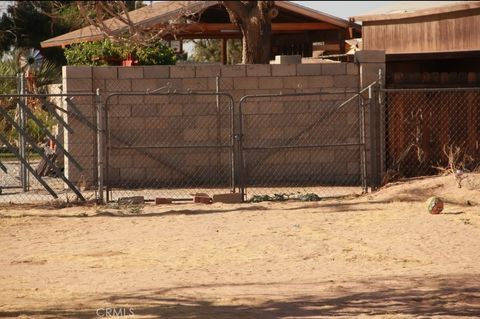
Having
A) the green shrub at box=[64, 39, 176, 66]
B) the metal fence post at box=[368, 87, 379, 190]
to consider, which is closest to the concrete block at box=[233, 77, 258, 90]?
the metal fence post at box=[368, 87, 379, 190]

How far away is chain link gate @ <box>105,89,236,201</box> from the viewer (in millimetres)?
17359

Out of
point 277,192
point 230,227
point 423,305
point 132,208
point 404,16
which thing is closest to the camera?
point 423,305

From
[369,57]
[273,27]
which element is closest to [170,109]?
[369,57]

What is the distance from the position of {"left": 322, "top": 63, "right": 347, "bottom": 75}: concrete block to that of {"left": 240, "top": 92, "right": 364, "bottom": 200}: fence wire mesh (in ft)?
1.35

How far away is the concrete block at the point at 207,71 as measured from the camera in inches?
687

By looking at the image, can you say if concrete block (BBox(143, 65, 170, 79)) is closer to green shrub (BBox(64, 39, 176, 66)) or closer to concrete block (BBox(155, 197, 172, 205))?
concrete block (BBox(155, 197, 172, 205))

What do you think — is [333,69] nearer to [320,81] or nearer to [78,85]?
[320,81]

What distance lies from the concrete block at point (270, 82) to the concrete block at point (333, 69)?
2.70 feet

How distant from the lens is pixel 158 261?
11.2 meters

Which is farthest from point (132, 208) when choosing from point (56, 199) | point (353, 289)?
point (353, 289)

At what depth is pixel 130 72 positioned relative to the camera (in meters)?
17.3

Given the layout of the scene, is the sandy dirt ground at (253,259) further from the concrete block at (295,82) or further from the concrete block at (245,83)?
the concrete block at (245,83)

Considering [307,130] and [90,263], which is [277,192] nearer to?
[307,130]

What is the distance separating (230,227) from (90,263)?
109 inches
